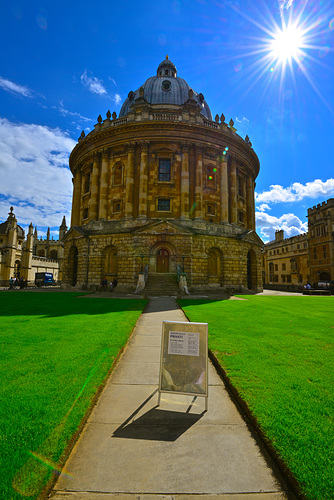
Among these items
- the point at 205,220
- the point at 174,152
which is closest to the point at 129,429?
the point at 205,220

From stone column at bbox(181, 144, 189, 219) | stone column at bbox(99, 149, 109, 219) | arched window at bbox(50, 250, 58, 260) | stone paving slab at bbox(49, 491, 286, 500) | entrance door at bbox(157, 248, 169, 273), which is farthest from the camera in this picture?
arched window at bbox(50, 250, 58, 260)

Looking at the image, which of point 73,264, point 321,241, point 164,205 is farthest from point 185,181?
point 321,241

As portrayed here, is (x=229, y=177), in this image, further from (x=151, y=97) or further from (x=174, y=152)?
(x=151, y=97)

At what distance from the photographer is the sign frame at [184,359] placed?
386 cm

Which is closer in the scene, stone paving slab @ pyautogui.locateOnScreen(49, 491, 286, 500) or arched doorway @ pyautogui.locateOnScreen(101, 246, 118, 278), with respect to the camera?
stone paving slab @ pyautogui.locateOnScreen(49, 491, 286, 500)

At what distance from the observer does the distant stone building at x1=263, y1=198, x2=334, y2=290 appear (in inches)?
2013

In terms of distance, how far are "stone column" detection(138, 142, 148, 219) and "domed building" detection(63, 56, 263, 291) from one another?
11 cm

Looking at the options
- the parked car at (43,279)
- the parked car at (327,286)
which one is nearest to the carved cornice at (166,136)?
the parked car at (327,286)

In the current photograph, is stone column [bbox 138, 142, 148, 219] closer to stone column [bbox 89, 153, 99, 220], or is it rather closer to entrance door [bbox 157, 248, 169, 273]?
entrance door [bbox 157, 248, 169, 273]

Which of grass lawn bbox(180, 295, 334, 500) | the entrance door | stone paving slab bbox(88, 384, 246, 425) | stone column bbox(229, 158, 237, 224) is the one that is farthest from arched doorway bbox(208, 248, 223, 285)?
stone paving slab bbox(88, 384, 246, 425)

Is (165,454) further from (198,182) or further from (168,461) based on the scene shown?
(198,182)

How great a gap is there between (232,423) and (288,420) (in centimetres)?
70

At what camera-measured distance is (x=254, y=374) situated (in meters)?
4.61

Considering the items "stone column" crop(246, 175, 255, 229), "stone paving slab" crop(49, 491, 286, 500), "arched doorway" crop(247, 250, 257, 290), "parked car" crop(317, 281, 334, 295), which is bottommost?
"stone paving slab" crop(49, 491, 286, 500)
